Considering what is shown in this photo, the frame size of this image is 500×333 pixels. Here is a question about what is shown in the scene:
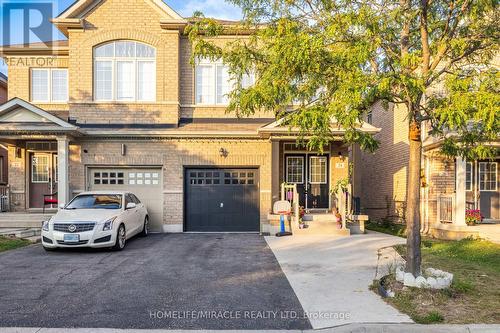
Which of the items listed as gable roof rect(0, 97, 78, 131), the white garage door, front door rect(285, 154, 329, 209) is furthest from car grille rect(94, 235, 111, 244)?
front door rect(285, 154, 329, 209)

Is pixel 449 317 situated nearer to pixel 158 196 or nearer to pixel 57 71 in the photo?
pixel 158 196

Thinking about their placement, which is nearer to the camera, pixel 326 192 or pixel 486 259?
pixel 486 259

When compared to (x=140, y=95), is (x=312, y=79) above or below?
below

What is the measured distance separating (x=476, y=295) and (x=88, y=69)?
13.6 metres

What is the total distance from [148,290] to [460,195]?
10.2 m

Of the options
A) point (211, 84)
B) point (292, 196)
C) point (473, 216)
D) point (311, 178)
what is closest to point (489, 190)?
point (473, 216)

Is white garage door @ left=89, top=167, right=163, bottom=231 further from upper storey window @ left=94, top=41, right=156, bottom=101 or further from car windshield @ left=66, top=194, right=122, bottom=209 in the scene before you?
car windshield @ left=66, top=194, right=122, bottom=209

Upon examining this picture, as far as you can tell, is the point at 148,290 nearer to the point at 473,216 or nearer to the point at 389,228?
the point at 473,216

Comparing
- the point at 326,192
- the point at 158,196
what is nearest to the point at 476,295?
the point at 326,192

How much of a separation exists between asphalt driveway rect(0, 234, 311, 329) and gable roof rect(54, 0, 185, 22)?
8.66 meters

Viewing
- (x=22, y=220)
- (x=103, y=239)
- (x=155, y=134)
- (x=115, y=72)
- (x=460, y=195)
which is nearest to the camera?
(x=103, y=239)

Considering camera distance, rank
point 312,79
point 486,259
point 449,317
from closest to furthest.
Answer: point 449,317 → point 312,79 → point 486,259

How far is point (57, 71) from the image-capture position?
1522cm

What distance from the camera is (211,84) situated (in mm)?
14367
